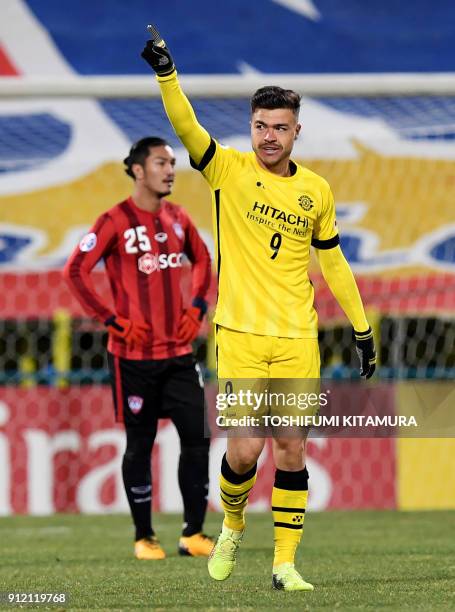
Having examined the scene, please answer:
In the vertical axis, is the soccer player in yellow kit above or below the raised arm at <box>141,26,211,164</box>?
below

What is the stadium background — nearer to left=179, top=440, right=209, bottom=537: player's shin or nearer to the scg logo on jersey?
the scg logo on jersey

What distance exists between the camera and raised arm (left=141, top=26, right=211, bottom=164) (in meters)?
4.68

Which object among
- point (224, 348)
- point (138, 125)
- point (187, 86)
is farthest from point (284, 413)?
point (138, 125)

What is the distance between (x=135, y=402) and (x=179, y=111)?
225 cm

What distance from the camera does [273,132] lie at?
4.84 m

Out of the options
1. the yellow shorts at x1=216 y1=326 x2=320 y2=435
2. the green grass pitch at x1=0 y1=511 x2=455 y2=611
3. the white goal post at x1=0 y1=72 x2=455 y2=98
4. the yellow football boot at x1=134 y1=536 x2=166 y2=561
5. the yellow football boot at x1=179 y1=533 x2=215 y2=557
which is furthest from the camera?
the white goal post at x1=0 y1=72 x2=455 y2=98

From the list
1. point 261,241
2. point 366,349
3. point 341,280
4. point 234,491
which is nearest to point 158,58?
point 261,241

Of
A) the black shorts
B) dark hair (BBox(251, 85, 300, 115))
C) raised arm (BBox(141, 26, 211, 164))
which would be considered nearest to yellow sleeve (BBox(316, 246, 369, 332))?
dark hair (BBox(251, 85, 300, 115))

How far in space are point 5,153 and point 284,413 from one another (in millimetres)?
8321

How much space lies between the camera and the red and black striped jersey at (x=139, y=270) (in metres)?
6.65

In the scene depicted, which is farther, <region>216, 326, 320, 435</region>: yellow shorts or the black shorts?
the black shorts

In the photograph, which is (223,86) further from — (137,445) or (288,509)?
(288,509)

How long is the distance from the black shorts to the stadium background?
293 cm

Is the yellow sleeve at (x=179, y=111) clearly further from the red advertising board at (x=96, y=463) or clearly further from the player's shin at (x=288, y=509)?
the red advertising board at (x=96, y=463)
